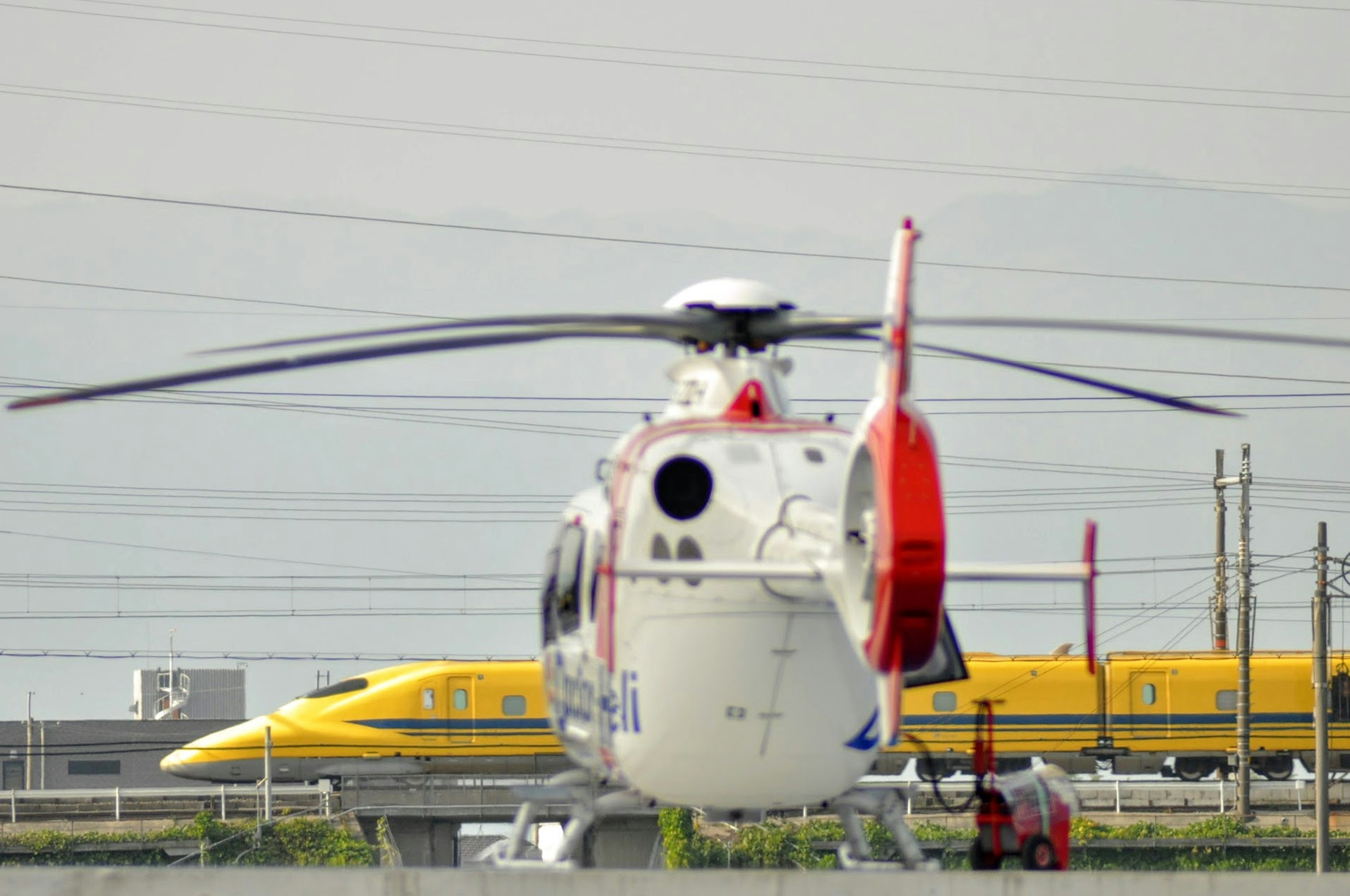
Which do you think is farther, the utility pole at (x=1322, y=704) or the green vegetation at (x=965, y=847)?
the green vegetation at (x=965, y=847)

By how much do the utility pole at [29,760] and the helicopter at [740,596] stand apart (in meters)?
63.3

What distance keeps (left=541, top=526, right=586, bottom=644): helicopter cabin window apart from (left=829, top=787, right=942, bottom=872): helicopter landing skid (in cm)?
290

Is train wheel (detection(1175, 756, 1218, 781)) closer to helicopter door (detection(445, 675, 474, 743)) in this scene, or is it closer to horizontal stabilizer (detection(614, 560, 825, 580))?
helicopter door (detection(445, 675, 474, 743))

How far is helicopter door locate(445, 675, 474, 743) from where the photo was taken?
43.8 m

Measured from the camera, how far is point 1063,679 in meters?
45.3

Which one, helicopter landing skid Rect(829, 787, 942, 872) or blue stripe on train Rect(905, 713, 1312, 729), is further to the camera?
blue stripe on train Rect(905, 713, 1312, 729)

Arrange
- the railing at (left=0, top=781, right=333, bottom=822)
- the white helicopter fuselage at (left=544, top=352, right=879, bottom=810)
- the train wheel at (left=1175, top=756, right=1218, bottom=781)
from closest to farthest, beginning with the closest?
the white helicopter fuselage at (left=544, top=352, right=879, bottom=810)
the railing at (left=0, top=781, right=333, bottom=822)
the train wheel at (left=1175, top=756, right=1218, bottom=781)

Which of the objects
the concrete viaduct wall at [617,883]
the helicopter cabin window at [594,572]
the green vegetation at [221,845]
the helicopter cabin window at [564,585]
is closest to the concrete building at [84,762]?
the green vegetation at [221,845]

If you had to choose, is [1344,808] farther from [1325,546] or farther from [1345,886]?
[1345,886]

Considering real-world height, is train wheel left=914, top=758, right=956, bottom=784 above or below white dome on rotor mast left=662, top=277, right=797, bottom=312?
below

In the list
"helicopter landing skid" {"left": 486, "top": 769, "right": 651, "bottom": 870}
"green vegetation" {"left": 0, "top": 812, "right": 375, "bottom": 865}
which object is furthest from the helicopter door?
"helicopter landing skid" {"left": 486, "top": 769, "right": 651, "bottom": 870}

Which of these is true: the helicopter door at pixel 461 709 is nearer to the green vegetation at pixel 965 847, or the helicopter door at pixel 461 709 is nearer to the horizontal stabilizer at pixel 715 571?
the green vegetation at pixel 965 847

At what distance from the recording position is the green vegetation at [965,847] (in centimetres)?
4138

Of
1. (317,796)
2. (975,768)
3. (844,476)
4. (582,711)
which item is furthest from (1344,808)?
(844,476)
